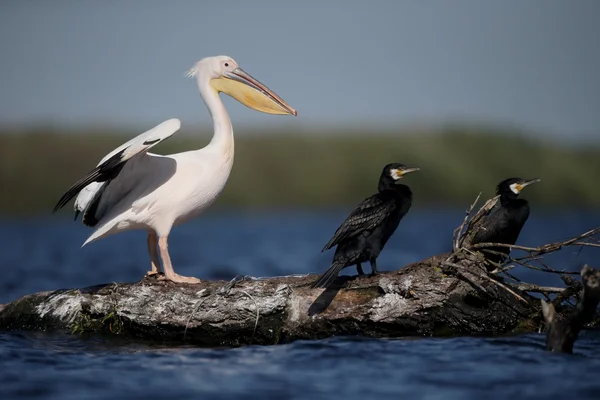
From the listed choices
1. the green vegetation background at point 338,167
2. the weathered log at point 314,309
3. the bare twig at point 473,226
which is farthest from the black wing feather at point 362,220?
the green vegetation background at point 338,167

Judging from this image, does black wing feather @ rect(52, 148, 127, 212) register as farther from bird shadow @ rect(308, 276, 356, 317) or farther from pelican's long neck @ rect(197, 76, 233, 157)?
bird shadow @ rect(308, 276, 356, 317)

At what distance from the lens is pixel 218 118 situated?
923cm

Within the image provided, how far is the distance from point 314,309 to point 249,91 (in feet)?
9.31

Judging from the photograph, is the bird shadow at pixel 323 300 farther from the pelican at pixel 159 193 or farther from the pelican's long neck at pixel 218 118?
the pelican's long neck at pixel 218 118

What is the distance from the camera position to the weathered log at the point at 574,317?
21.7 ft

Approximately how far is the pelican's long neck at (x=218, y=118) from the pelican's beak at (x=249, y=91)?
0.11m

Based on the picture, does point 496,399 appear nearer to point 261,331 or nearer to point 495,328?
point 495,328

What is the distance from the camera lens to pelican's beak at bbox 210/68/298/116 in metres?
9.48

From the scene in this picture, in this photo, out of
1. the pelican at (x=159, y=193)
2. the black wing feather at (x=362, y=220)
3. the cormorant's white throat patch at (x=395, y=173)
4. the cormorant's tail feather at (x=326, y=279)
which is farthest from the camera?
the cormorant's white throat patch at (x=395, y=173)

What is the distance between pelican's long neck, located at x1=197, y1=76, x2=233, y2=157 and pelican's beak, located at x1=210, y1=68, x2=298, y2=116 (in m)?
0.11

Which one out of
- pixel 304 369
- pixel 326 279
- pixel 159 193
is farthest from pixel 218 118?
pixel 304 369

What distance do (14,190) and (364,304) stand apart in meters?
39.9

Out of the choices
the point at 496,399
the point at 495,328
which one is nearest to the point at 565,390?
the point at 496,399

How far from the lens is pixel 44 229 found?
39.3 metres
